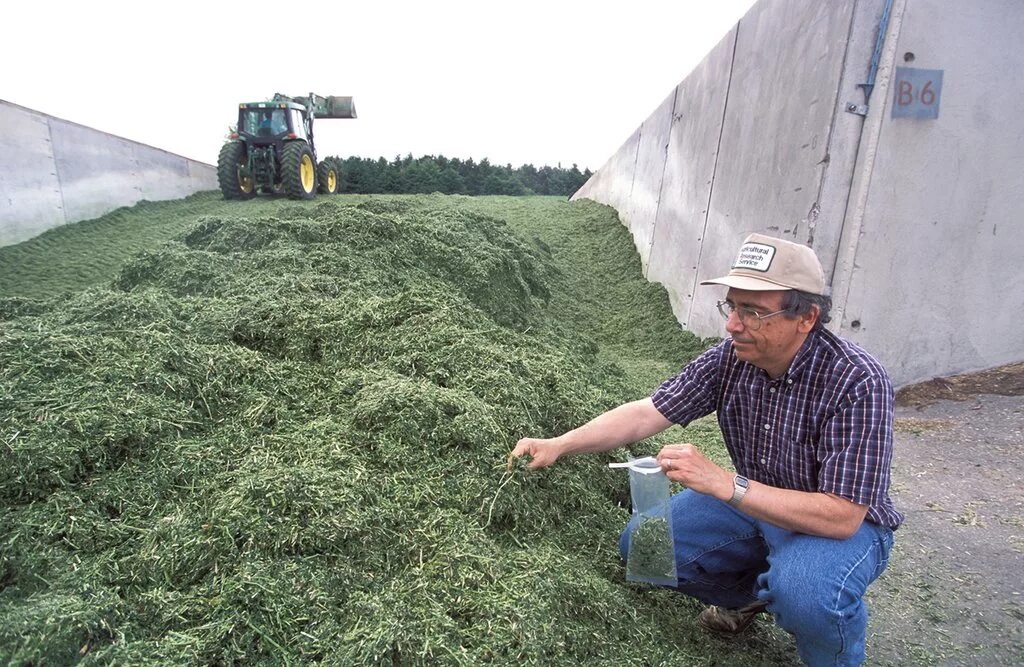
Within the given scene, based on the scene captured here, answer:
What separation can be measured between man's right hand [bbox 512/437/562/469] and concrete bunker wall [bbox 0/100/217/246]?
915cm

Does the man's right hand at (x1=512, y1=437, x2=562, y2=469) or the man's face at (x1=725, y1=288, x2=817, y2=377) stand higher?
the man's face at (x1=725, y1=288, x2=817, y2=377)

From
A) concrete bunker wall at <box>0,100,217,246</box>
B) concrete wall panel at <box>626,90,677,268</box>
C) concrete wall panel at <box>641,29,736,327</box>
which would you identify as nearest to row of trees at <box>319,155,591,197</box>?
concrete bunker wall at <box>0,100,217,246</box>

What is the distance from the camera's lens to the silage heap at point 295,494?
5.82ft

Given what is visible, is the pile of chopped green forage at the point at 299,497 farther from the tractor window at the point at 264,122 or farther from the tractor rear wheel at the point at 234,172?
the tractor window at the point at 264,122

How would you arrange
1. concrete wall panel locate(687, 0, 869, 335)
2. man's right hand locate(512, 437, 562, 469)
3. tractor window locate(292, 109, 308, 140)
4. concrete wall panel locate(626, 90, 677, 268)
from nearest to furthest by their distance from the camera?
man's right hand locate(512, 437, 562, 469) → concrete wall panel locate(687, 0, 869, 335) → concrete wall panel locate(626, 90, 677, 268) → tractor window locate(292, 109, 308, 140)

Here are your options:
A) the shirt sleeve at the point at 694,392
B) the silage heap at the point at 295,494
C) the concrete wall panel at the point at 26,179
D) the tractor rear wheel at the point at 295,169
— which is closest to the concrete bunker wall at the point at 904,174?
the silage heap at the point at 295,494

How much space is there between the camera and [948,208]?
4336mm

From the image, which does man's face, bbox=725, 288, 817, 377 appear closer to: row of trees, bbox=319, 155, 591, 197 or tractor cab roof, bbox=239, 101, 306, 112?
tractor cab roof, bbox=239, 101, 306, 112

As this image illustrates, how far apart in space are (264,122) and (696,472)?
12548 millimetres

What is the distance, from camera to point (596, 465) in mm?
2814

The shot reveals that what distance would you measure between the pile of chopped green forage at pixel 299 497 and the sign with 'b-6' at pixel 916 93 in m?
2.88

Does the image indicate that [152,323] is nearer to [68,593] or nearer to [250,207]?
[68,593]

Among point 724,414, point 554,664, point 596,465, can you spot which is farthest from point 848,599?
point 596,465

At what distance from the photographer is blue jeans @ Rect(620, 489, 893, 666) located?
1810mm
